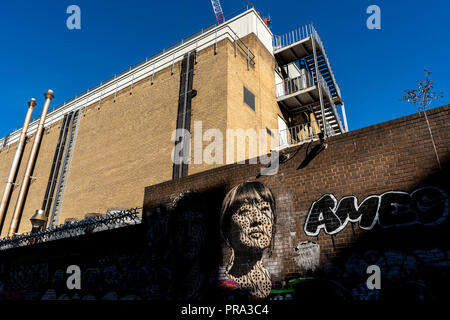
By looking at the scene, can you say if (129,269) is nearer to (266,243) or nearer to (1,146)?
(266,243)

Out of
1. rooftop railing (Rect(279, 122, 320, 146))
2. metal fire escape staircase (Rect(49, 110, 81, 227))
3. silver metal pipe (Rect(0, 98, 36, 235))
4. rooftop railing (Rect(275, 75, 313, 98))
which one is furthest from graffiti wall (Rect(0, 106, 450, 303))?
silver metal pipe (Rect(0, 98, 36, 235))

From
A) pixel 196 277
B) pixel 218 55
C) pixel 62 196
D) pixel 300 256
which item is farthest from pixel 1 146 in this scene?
pixel 300 256

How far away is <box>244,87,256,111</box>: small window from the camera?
17.0 m

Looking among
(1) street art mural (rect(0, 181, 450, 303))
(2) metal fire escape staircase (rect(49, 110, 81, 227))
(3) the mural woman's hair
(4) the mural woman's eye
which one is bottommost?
(1) street art mural (rect(0, 181, 450, 303))

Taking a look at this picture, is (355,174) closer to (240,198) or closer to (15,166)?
(240,198)

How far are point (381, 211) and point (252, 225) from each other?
10.6 ft

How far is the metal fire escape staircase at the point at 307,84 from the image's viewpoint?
1850cm

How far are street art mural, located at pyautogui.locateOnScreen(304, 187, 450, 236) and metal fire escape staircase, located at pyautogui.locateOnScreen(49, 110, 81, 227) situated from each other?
18.3 metres

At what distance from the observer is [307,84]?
19.4 m

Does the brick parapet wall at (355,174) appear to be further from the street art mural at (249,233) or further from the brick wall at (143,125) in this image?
the brick wall at (143,125)

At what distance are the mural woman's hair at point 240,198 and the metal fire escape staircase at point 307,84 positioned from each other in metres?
10.5

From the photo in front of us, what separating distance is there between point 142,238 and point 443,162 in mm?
8732

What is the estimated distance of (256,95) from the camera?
59.1ft

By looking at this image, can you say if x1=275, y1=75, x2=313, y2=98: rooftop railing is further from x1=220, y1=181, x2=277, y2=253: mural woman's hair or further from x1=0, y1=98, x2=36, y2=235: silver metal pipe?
x1=0, y1=98, x2=36, y2=235: silver metal pipe
